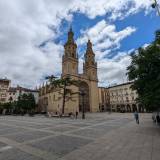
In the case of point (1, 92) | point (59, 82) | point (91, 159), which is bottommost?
point (91, 159)

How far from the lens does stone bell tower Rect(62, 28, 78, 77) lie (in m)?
72.8

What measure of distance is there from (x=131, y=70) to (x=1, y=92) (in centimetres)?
9240

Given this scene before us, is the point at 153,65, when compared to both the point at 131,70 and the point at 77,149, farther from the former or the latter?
the point at 77,149

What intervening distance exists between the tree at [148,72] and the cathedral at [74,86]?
5328cm

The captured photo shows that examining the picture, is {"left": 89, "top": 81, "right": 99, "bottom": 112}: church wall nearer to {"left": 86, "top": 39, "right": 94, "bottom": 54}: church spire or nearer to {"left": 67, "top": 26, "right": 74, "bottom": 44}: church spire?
{"left": 86, "top": 39, "right": 94, "bottom": 54}: church spire

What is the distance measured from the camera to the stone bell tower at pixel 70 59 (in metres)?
72.8

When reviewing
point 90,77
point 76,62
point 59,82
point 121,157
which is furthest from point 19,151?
point 90,77

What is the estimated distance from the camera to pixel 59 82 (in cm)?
4800

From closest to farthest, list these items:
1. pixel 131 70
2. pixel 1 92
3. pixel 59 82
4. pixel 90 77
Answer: pixel 131 70 → pixel 59 82 → pixel 90 77 → pixel 1 92

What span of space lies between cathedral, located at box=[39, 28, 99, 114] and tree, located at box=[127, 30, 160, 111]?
5328 centimetres

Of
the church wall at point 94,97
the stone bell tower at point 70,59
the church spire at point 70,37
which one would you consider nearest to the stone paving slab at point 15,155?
the stone bell tower at point 70,59

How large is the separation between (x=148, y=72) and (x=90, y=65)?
226 feet

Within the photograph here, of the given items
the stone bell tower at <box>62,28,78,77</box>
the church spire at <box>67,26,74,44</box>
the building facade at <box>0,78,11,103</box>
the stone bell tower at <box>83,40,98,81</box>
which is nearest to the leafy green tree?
the stone bell tower at <box>62,28,78,77</box>

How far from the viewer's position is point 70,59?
7325cm
